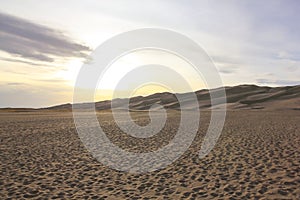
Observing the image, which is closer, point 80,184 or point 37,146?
point 80,184

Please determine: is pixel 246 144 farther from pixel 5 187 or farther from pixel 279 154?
pixel 5 187

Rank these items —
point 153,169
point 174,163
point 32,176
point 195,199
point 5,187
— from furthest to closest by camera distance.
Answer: point 174,163, point 153,169, point 32,176, point 5,187, point 195,199

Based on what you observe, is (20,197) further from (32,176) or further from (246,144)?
(246,144)

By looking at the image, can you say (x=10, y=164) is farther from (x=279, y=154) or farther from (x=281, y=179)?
(x=279, y=154)

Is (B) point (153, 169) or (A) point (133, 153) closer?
(B) point (153, 169)

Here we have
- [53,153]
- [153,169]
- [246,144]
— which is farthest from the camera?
[246,144]

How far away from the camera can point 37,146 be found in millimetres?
18500

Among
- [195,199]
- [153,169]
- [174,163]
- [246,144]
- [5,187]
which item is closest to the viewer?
[195,199]

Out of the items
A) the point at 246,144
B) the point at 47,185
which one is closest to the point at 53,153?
the point at 47,185

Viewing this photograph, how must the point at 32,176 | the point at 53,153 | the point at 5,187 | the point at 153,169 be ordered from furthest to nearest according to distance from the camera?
Result: 1. the point at 53,153
2. the point at 153,169
3. the point at 32,176
4. the point at 5,187

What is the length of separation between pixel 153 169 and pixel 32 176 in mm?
5007

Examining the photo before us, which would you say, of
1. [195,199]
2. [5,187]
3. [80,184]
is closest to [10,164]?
[5,187]

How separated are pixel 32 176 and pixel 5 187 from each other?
58.2 inches

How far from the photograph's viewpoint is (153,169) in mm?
12523
